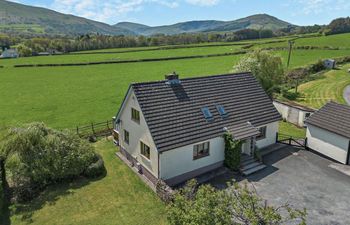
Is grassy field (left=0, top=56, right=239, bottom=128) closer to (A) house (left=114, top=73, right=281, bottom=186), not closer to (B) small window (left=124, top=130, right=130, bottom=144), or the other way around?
(B) small window (left=124, top=130, right=130, bottom=144)

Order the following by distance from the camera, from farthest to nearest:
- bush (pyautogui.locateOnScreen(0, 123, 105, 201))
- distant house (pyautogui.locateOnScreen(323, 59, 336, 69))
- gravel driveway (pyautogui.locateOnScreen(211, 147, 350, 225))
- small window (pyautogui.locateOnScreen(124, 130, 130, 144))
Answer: distant house (pyautogui.locateOnScreen(323, 59, 336, 69)) → small window (pyautogui.locateOnScreen(124, 130, 130, 144)) → bush (pyautogui.locateOnScreen(0, 123, 105, 201)) → gravel driveway (pyautogui.locateOnScreen(211, 147, 350, 225))

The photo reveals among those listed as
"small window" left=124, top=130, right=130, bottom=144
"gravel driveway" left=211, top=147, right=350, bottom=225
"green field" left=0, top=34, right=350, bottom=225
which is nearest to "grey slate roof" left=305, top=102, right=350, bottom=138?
"gravel driveway" left=211, top=147, right=350, bottom=225

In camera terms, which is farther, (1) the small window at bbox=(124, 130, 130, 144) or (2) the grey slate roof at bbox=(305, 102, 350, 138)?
(1) the small window at bbox=(124, 130, 130, 144)

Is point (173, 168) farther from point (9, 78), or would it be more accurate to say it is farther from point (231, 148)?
point (9, 78)

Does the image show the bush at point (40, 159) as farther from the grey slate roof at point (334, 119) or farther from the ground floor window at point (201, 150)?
the grey slate roof at point (334, 119)

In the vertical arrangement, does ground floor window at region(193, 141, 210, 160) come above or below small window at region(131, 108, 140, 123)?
below

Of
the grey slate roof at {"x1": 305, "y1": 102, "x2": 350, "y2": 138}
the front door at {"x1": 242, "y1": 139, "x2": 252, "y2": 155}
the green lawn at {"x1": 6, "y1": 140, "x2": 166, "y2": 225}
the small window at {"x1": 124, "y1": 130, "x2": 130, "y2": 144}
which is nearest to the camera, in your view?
the green lawn at {"x1": 6, "y1": 140, "x2": 166, "y2": 225}

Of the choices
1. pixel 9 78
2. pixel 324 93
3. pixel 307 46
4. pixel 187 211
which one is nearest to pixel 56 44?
pixel 9 78

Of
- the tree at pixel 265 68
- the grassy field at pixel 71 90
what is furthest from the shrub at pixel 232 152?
the tree at pixel 265 68
